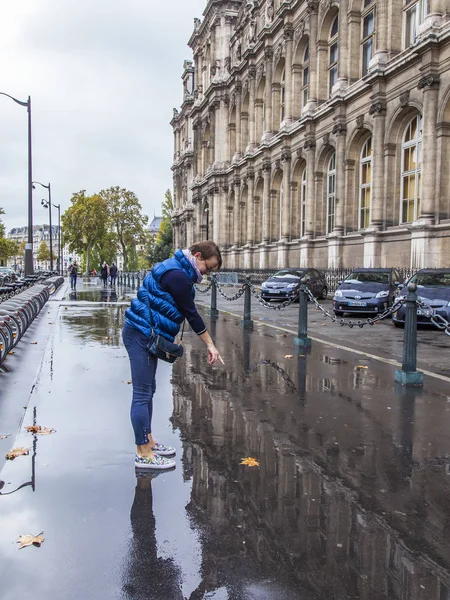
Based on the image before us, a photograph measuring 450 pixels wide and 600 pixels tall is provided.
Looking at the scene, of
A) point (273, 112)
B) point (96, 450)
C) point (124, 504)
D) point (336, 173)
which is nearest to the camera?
point (124, 504)

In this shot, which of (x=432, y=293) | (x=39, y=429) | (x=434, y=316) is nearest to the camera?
(x=39, y=429)

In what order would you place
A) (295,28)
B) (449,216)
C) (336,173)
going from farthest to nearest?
(295,28), (336,173), (449,216)

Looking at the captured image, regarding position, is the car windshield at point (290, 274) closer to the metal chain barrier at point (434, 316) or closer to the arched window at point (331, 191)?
the arched window at point (331, 191)

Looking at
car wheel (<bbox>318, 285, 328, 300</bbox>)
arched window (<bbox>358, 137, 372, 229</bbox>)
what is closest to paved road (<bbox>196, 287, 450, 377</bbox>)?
car wheel (<bbox>318, 285, 328, 300</bbox>)

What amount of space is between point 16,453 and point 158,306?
71.9 inches

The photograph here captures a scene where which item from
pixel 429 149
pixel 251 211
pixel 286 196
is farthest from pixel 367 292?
pixel 251 211

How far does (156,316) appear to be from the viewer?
4.52 m

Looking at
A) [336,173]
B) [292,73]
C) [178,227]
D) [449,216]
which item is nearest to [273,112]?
[292,73]

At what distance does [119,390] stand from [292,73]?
35423 millimetres

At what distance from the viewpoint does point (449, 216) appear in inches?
899

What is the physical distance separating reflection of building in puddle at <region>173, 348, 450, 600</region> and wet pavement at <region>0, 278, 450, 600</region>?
13mm

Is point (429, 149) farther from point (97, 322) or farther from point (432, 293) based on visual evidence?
point (97, 322)

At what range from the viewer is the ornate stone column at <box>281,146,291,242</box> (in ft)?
127

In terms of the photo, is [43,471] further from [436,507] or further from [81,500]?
[436,507]
